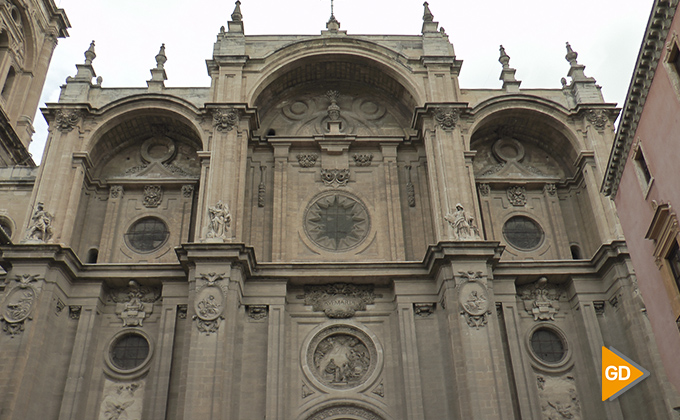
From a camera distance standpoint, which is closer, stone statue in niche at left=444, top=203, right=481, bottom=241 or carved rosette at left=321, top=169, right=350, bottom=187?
stone statue in niche at left=444, top=203, right=481, bottom=241

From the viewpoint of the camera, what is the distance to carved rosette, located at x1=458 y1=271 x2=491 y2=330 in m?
19.6

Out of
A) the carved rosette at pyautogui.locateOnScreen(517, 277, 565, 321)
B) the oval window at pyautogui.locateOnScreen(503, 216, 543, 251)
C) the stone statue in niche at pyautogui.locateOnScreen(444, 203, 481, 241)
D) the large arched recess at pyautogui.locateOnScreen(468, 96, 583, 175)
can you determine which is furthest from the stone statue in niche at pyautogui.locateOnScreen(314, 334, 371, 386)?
the large arched recess at pyautogui.locateOnScreen(468, 96, 583, 175)

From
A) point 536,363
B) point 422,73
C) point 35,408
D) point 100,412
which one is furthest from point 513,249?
point 35,408

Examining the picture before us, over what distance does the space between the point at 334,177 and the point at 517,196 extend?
751 centimetres

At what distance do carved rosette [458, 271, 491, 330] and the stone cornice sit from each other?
17.9ft

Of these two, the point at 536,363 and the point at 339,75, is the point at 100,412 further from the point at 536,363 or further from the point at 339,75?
the point at 339,75

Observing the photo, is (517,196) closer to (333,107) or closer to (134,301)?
(333,107)

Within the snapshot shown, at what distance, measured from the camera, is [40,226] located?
2105 centimetres

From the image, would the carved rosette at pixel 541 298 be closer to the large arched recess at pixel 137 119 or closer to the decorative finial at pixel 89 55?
the large arched recess at pixel 137 119

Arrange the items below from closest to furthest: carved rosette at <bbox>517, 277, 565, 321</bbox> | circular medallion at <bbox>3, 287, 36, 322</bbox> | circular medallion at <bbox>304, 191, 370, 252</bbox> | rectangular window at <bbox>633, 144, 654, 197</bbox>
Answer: rectangular window at <bbox>633, 144, 654, 197</bbox> → circular medallion at <bbox>3, 287, 36, 322</bbox> → carved rosette at <bbox>517, 277, 565, 321</bbox> → circular medallion at <bbox>304, 191, 370, 252</bbox>

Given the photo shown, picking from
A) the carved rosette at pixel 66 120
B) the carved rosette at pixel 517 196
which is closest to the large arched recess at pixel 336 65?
the carved rosette at pixel 517 196

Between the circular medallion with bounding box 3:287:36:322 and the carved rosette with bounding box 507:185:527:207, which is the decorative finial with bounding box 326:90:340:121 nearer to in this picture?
the carved rosette with bounding box 507:185:527:207

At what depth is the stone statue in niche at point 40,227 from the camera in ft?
68.4

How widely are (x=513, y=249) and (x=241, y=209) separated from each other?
416 inches
